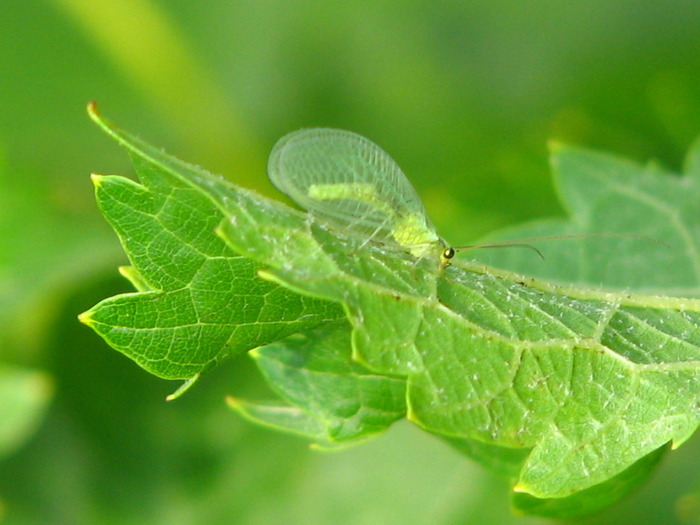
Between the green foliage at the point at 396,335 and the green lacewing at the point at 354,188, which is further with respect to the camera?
the green lacewing at the point at 354,188

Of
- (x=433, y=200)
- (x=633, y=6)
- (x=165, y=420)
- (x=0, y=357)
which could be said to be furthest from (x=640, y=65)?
(x=0, y=357)

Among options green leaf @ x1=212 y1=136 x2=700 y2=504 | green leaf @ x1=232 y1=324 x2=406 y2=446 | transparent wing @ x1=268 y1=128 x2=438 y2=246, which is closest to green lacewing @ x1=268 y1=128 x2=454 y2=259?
transparent wing @ x1=268 y1=128 x2=438 y2=246

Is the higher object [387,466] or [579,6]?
[579,6]

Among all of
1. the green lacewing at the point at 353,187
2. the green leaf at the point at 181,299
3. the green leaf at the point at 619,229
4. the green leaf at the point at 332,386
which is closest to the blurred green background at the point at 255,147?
the green leaf at the point at 619,229

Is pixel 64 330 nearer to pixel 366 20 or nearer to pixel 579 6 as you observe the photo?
pixel 366 20

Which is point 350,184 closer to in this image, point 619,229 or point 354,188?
point 354,188

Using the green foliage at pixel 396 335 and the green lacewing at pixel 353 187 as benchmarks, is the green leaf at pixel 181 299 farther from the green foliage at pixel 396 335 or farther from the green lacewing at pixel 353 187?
the green lacewing at pixel 353 187

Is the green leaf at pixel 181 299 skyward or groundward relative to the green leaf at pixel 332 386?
skyward
